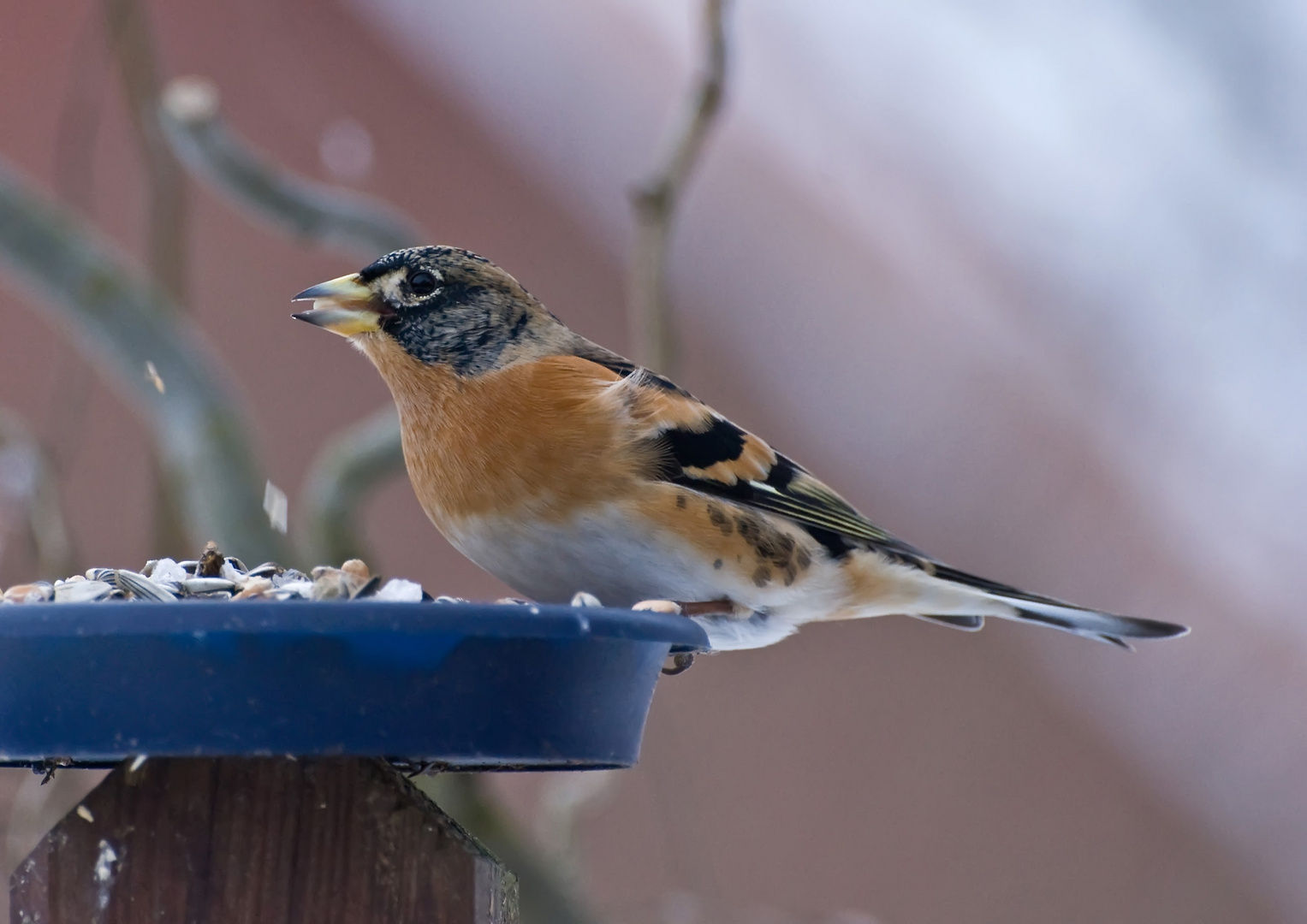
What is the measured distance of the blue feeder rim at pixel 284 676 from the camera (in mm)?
1199

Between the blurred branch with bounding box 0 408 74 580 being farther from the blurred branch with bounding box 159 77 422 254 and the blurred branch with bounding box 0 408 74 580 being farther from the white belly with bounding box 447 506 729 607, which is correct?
the white belly with bounding box 447 506 729 607

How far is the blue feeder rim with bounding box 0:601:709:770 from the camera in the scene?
47.2 inches

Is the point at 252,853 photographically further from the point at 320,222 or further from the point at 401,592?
the point at 320,222

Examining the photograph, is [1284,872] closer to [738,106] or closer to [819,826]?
[819,826]

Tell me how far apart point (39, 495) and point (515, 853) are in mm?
1422

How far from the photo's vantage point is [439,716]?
4.29ft

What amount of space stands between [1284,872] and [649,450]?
169 inches

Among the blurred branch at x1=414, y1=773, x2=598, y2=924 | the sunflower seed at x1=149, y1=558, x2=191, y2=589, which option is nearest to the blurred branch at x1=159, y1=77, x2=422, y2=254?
the blurred branch at x1=414, y1=773, x2=598, y2=924

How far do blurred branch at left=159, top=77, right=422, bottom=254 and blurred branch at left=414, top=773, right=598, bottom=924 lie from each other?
1.21m

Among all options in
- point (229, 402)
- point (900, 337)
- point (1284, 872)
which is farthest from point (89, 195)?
point (1284, 872)

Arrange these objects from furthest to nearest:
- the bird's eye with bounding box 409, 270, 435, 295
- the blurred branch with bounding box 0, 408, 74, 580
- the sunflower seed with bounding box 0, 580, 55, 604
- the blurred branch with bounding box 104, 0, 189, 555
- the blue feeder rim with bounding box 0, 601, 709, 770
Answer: the blurred branch with bounding box 104, 0, 189, 555 < the blurred branch with bounding box 0, 408, 74, 580 < the bird's eye with bounding box 409, 270, 435, 295 < the sunflower seed with bounding box 0, 580, 55, 604 < the blue feeder rim with bounding box 0, 601, 709, 770

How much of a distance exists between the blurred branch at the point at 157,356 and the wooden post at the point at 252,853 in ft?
5.50

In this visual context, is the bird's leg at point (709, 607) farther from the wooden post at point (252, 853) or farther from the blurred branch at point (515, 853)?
the blurred branch at point (515, 853)

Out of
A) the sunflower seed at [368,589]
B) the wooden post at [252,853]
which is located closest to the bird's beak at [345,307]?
the sunflower seed at [368,589]
